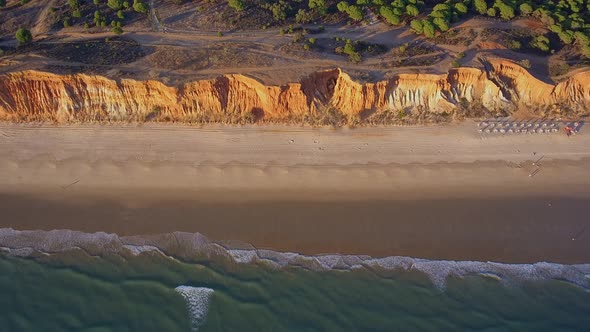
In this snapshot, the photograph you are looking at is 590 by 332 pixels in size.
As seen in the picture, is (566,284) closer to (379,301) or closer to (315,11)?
(379,301)

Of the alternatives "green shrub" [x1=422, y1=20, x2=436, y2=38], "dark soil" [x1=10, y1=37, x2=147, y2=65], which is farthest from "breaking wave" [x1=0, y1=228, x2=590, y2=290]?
"green shrub" [x1=422, y1=20, x2=436, y2=38]

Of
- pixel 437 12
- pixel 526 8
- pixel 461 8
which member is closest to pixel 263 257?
pixel 437 12

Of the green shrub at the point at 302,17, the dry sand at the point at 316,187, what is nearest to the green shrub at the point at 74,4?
the dry sand at the point at 316,187

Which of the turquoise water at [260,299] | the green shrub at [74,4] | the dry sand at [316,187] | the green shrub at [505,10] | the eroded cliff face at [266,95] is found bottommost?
the turquoise water at [260,299]

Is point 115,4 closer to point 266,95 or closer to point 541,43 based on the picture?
point 266,95

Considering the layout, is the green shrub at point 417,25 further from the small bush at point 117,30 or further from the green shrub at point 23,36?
the green shrub at point 23,36

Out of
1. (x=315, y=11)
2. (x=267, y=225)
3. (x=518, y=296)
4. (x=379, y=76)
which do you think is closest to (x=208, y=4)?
(x=315, y=11)

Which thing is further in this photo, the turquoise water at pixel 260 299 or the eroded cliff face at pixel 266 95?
the eroded cliff face at pixel 266 95
